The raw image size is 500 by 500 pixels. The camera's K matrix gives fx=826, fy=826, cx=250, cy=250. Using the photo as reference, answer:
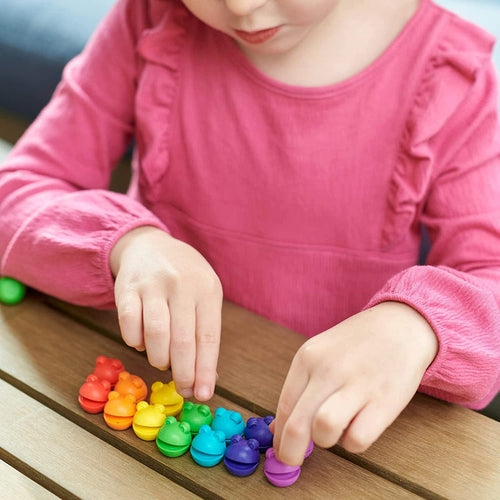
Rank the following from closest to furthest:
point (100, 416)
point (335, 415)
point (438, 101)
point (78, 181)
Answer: point (335, 415), point (100, 416), point (438, 101), point (78, 181)

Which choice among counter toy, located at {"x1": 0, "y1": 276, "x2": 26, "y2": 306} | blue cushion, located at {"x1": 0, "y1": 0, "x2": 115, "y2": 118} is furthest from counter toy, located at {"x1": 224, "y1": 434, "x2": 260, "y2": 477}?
blue cushion, located at {"x1": 0, "y1": 0, "x2": 115, "y2": 118}

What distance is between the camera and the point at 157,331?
64 centimetres

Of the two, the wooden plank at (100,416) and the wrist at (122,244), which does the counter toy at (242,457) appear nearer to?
the wooden plank at (100,416)

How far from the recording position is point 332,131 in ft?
2.72

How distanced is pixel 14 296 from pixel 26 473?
24cm

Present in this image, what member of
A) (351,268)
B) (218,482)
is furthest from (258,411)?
(351,268)

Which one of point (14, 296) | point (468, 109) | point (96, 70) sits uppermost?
point (468, 109)

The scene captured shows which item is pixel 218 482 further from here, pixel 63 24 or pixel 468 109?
pixel 63 24

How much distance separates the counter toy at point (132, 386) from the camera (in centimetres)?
67

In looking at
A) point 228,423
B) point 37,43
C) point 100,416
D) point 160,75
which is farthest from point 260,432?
point 37,43

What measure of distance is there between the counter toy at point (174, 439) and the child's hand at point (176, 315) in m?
0.03

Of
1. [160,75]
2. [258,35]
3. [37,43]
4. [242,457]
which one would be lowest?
[37,43]

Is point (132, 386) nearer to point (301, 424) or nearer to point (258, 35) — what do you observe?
point (301, 424)

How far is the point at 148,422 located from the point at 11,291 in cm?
24
